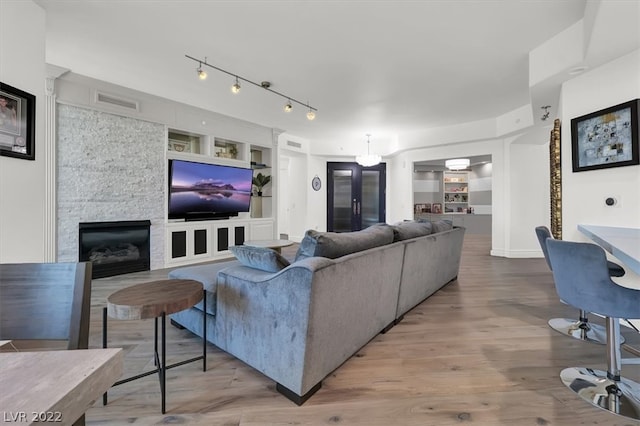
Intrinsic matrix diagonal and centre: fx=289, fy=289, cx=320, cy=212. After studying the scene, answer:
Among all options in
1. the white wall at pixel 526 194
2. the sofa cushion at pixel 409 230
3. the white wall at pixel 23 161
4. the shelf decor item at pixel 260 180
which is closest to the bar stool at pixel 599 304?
the sofa cushion at pixel 409 230

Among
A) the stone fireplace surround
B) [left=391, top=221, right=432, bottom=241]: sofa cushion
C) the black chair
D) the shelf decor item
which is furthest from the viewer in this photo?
the shelf decor item

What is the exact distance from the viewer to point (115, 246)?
4410mm

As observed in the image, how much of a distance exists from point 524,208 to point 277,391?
21.0 ft

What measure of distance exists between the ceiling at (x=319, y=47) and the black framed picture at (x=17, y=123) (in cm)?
101

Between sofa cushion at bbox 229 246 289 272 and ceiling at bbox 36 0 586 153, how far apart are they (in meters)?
2.23

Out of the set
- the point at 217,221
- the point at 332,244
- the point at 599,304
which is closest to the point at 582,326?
the point at 599,304

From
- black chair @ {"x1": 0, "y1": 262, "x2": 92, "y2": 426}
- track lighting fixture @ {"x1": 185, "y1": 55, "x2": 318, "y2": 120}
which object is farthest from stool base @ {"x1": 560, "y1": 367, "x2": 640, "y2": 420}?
track lighting fixture @ {"x1": 185, "y1": 55, "x2": 318, "y2": 120}

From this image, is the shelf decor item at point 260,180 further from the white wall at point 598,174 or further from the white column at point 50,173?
the white wall at point 598,174

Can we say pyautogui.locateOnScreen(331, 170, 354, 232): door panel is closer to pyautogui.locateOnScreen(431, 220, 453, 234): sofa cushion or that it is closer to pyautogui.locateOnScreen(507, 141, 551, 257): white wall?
pyautogui.locateOnScreen(507, 141, 551, 257): white wall

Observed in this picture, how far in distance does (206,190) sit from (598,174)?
5.59 m

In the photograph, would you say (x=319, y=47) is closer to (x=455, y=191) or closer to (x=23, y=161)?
(x=23, y=161)

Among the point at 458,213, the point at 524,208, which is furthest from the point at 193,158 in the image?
the point at 458,213

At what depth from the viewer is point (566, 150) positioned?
3.36 metres

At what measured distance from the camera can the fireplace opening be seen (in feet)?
13.6
